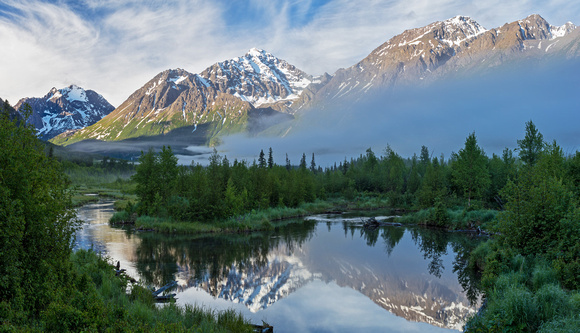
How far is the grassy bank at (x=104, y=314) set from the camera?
317 inches

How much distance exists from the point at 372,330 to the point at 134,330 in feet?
42.5

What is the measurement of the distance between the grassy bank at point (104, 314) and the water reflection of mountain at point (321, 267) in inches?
230

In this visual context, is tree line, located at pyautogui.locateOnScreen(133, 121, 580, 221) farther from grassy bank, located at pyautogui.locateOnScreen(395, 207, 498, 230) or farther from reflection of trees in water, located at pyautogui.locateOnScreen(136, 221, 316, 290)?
reflection of trees in water, located at pyautogui.locateOnScreen(136, 221, 316, 290)

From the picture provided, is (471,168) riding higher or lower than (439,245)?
higher

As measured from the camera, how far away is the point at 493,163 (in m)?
82.2

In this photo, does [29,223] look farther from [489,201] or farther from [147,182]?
[489,201]

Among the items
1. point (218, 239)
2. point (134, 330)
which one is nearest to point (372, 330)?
point (134, 330)

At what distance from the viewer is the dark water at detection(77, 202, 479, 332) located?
1925cm

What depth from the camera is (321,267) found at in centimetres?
3016

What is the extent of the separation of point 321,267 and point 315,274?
2337 mm

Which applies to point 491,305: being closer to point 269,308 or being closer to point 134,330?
point 269,308

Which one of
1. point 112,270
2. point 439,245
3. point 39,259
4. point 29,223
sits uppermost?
point 29,223

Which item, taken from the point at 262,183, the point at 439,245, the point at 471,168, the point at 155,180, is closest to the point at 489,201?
the point at 471,168

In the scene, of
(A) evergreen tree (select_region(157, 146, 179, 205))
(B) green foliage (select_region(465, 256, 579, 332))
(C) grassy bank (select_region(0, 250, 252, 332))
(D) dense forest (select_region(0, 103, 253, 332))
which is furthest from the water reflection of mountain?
(D) dense forest (select_region(0, 103, 253, 332))
